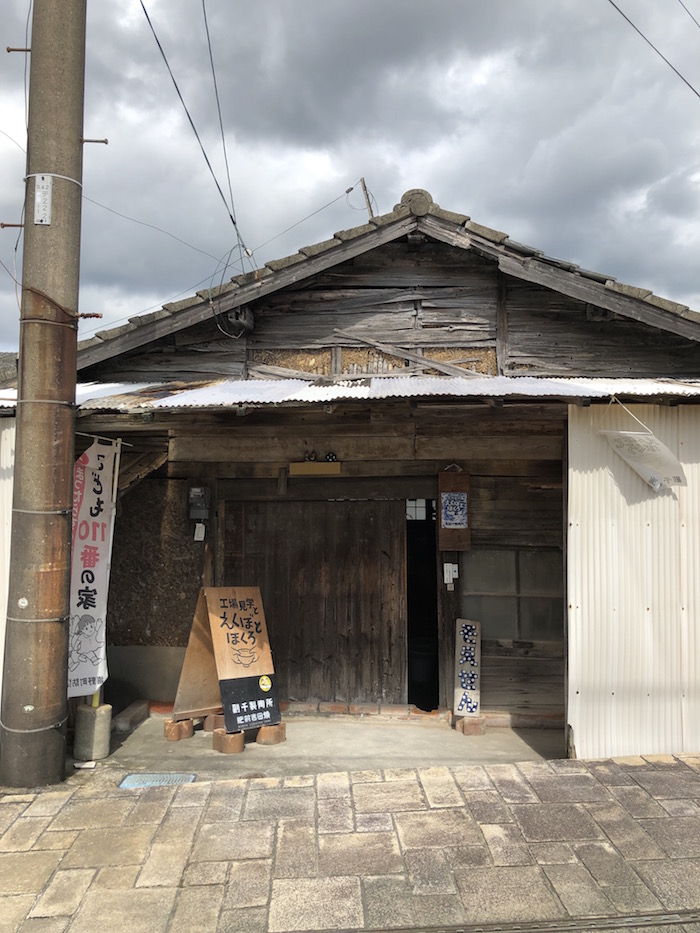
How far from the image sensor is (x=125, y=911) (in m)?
3.70

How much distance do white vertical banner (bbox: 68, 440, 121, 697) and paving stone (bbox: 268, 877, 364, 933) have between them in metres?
3.47

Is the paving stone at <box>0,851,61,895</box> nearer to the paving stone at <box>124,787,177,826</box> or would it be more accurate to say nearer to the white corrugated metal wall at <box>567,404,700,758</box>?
the paving stone at <box>124,787,177,826</box>

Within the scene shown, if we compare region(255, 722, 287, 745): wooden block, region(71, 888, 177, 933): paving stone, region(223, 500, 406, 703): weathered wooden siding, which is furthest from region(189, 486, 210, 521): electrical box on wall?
region(71, 888, 177, 933): paving stone

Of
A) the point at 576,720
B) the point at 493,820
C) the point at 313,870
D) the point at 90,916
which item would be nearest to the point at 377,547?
the point at 576,720

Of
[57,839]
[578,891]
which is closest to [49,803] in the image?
[57,839]

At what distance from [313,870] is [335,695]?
3.90m

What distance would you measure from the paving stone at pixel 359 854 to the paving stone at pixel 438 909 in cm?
33

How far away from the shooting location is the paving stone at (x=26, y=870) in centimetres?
395

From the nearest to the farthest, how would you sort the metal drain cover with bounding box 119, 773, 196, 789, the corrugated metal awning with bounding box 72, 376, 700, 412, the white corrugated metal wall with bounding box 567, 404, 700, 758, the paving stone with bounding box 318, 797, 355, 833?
the paving stone with bounding box 318, 797, 355, 833, the corrugated metal awning with bounding box 72, 376, 700, 412, the white corrugated metal wall with bounding box 567, 404, 700, 758, the metal drain cover with bounding box 119, 773, 196, 789

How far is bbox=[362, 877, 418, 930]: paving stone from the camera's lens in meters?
3.60

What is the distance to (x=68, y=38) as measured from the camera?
18.4ft

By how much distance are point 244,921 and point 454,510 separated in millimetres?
4979

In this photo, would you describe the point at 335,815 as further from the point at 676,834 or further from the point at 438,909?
the point at 676,834

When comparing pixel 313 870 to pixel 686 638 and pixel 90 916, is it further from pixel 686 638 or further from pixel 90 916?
pixel 686 638
